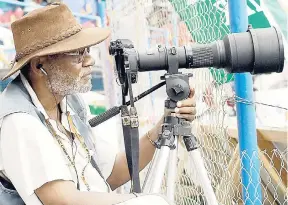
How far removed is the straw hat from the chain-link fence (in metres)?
0.34

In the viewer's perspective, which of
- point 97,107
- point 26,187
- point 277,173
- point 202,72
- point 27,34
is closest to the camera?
point 26,187

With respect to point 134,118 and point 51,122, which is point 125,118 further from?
point 51,122

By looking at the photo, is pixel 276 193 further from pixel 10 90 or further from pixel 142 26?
pixel 10 90

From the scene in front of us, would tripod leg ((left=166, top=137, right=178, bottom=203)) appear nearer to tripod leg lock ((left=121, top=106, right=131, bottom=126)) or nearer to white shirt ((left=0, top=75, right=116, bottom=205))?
tripod leg lock ((left=121, top=106, right=131, bottom=126))

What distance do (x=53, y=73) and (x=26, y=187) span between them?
11.8 inches

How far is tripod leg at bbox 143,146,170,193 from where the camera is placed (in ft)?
3.11

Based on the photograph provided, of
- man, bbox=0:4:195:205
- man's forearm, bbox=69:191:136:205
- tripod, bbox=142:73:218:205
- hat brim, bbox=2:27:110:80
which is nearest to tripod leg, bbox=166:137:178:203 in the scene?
tripod, bbox=142:73:218:205

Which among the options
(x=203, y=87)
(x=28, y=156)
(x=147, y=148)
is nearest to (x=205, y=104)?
(x=203, y=87)

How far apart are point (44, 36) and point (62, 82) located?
0.12 meters

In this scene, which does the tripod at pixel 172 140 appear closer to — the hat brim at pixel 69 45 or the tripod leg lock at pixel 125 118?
the tripod leg lock at pixel 125 118

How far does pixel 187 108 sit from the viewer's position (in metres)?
0.96

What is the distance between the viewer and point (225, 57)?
0.91m

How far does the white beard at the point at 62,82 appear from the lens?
1033 mm

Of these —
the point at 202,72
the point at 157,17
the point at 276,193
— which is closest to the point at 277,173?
the point at 276,193
